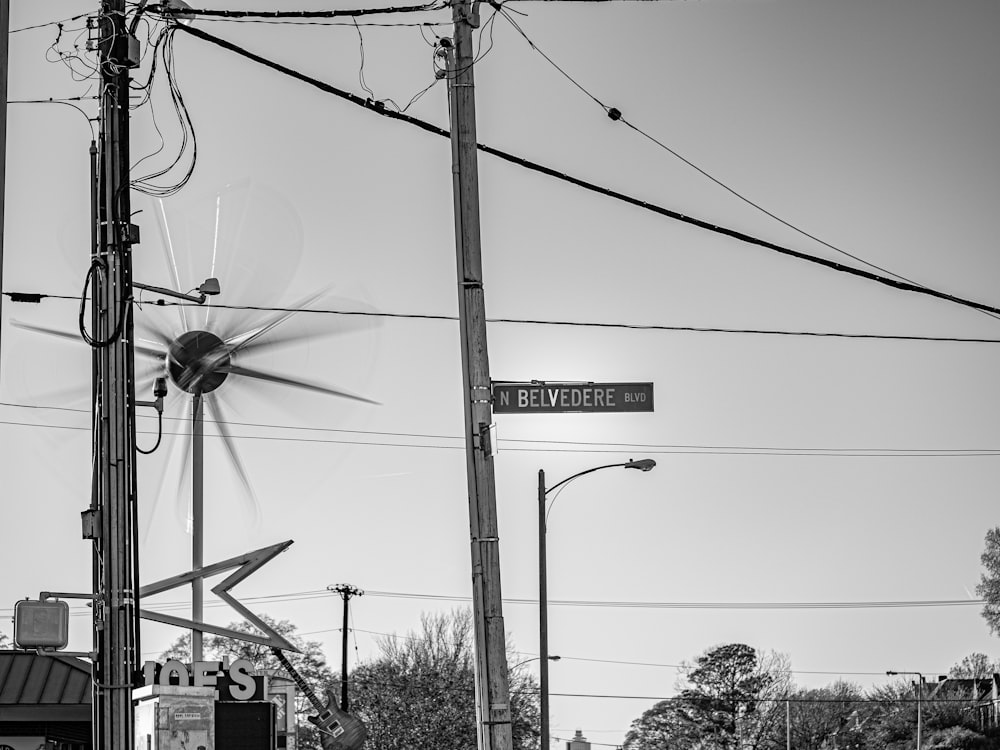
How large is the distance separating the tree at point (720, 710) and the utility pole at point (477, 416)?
262 ft

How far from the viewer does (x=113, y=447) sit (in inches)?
528

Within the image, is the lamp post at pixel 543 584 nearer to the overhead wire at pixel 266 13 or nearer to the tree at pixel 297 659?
the overhead wire at pixel 266 13

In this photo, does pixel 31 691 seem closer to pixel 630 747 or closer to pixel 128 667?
pixel 128 667

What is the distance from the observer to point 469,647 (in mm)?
69000

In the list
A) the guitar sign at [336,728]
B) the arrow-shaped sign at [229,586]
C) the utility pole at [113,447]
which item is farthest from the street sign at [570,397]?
the guitar sign at [336,728]

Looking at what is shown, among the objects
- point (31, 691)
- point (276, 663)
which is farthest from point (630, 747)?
point (31, 691)

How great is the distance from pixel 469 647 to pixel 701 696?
27.1m

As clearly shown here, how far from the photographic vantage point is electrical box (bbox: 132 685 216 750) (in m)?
17.3

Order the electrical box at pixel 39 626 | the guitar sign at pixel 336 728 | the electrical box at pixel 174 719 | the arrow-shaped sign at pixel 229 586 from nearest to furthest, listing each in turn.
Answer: the electrical box at pixel 39 626 → the electrical box at pixel 174 719 → the arrow-shaped sign at pixel 229 586 → the guitar sign at pixel 336 728

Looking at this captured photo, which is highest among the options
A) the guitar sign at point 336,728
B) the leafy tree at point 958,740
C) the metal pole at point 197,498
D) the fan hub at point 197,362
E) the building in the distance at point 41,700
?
the fan hub at point 197,362

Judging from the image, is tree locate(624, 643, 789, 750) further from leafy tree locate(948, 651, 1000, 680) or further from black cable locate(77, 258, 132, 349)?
black cable locate(77, 258, 132, 349)

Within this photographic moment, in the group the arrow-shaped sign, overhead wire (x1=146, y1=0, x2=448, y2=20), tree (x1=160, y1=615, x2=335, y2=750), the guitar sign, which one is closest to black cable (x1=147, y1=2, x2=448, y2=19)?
overhead wire (x1=146, y1=0, x2=448, y2=20)

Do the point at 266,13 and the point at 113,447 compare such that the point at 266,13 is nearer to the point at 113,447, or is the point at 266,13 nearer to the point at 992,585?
the point at 113,447

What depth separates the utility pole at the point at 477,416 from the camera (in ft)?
44.4
